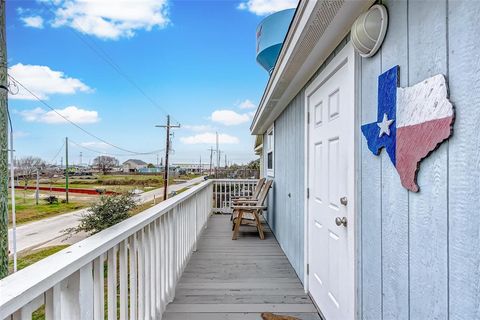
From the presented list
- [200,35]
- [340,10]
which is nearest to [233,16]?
[200,35]

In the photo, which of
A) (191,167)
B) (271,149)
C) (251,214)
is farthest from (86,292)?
(191,167)

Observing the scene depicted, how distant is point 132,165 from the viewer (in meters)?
64.3

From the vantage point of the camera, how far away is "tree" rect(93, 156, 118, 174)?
157ft

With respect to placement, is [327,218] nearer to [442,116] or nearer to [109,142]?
[442,116]

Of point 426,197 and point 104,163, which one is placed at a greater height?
point 426,197

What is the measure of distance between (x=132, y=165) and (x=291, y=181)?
6504 centimetres

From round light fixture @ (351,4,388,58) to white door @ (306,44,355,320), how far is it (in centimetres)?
25

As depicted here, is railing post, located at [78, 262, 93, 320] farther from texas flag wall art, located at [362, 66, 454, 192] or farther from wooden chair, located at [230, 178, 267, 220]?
wooden chair, located at [230, 178, 267, 220]

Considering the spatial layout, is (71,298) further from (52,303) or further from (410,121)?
(410,121)

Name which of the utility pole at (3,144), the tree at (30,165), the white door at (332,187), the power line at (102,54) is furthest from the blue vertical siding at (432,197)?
the tree at (30,165)

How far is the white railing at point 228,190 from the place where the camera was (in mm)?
7891

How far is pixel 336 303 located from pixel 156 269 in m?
1.34

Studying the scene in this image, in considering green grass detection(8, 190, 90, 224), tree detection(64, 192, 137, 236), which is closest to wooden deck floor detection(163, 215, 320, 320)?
tree detection(64, 192, 137, 236)

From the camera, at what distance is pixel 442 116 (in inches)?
39.1
